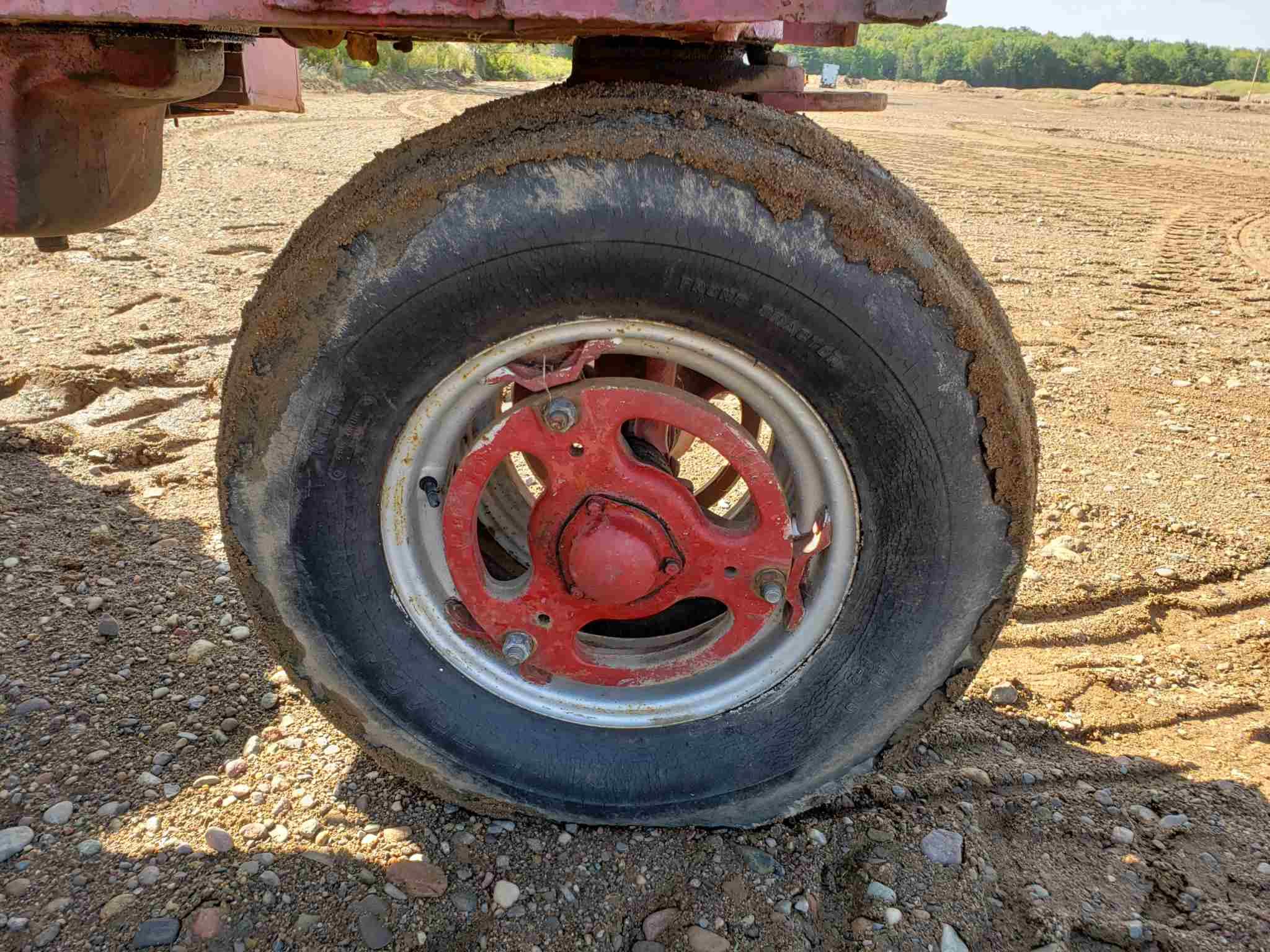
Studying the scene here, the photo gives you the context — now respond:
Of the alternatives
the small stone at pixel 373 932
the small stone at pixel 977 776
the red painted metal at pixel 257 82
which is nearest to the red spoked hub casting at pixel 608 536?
the small stone at pixel 373 932

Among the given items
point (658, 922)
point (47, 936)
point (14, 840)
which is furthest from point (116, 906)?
point (658, 922)

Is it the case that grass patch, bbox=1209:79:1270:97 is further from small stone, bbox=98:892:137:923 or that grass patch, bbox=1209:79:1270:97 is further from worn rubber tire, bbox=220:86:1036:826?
small stone, bbox=98:892:137:923

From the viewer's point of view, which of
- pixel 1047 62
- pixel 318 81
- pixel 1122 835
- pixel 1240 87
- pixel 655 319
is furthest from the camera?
pixel 1047 62

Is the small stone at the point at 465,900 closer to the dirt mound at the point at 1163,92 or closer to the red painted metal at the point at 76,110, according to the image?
the red painted metal at the point at 76,110

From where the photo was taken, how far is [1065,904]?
72.6 inches

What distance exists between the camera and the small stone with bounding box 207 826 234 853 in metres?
1.86

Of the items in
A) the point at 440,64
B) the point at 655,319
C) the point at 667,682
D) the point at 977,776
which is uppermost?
the point at 440,64

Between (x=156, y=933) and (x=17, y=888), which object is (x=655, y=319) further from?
(x=17, y=888)

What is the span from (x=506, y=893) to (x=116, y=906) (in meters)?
0.71

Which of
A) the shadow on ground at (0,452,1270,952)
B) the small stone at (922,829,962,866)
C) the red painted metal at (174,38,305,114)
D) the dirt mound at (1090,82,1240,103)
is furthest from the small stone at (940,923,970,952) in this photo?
the dirt mound at (1090,82,1240,103)

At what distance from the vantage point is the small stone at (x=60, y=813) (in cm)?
190

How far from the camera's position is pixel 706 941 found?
1.74m

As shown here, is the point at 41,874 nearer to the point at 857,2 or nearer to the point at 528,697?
the point at 528,697

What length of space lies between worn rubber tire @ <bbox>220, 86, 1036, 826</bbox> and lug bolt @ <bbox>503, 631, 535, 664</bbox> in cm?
12
